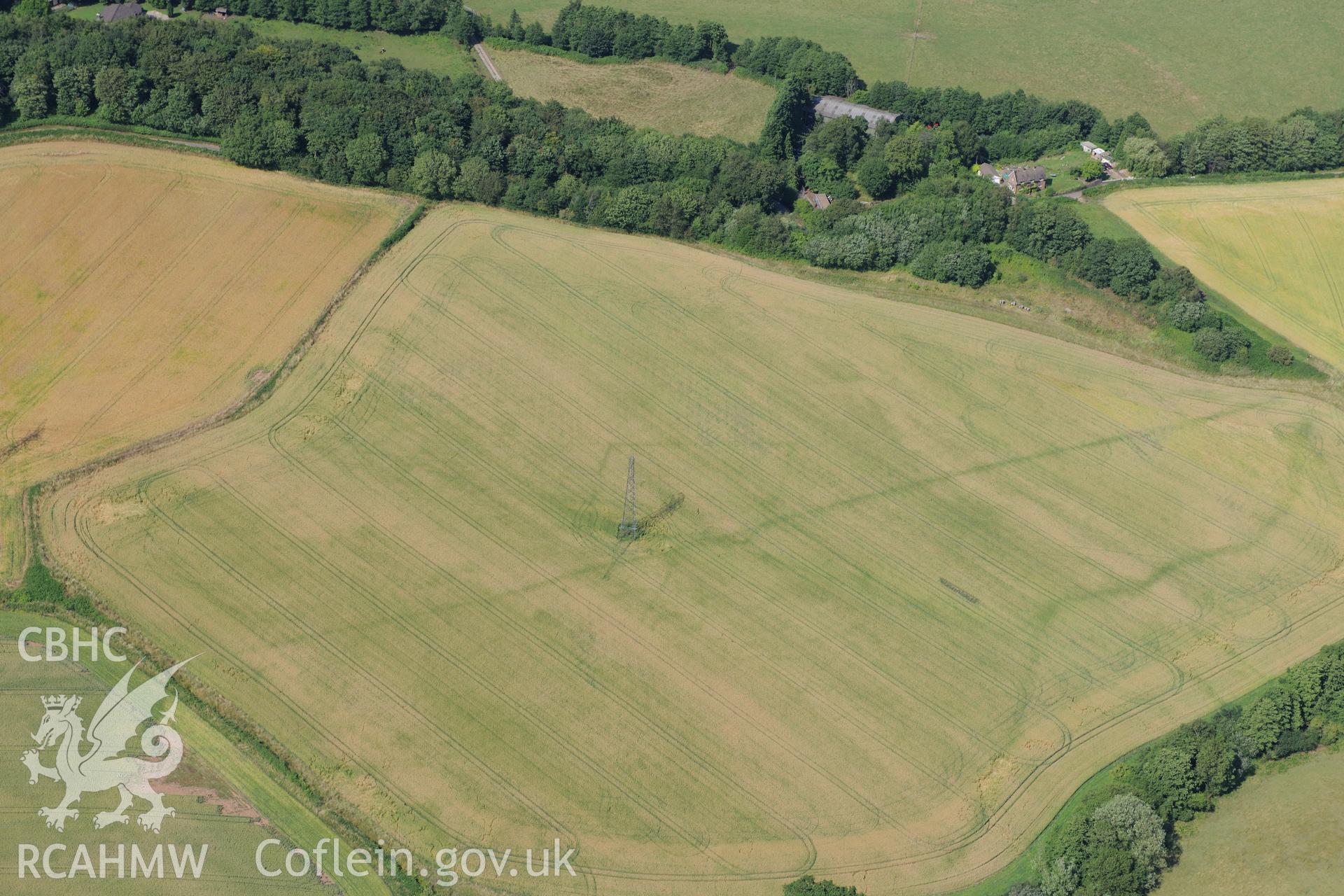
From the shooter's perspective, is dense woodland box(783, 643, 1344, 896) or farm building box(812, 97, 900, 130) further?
farm building box(812, 97, 900, 130)

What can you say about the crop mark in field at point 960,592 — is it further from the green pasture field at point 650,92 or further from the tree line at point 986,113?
the green pasture field at point 650,92

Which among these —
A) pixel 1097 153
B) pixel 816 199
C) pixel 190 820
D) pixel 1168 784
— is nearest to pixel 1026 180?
pixel 1097 153

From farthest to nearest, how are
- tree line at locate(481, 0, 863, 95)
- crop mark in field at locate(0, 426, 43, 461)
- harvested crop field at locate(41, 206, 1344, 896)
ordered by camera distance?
tree line at locate(481, 0, 863, 95) → crop mark in field at locate(0, 426, 43, 461) → harvested crop field at locate(41, 206, 1344, 896)

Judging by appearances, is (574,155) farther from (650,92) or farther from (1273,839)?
(1273,839)

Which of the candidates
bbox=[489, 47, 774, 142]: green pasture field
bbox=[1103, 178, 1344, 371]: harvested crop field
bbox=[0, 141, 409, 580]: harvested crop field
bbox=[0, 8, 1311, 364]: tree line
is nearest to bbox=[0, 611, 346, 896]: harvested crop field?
bbox=[0, 141, 409, 580]: harvested crop field

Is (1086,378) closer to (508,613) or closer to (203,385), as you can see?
(508,613)

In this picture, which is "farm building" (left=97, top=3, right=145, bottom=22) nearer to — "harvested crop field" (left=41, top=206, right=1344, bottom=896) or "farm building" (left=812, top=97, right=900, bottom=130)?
"harvested crop field" (left=41, top=206, right=1344, bottom=896)

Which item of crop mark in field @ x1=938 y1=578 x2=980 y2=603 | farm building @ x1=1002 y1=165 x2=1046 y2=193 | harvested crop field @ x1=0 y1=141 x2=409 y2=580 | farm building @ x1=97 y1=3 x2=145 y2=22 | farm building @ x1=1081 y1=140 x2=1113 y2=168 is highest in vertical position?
farm building @ x1=97 y1=3 x2=145 y2=22

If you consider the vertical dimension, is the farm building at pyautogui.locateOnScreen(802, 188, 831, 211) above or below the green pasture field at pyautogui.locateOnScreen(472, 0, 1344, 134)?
below
